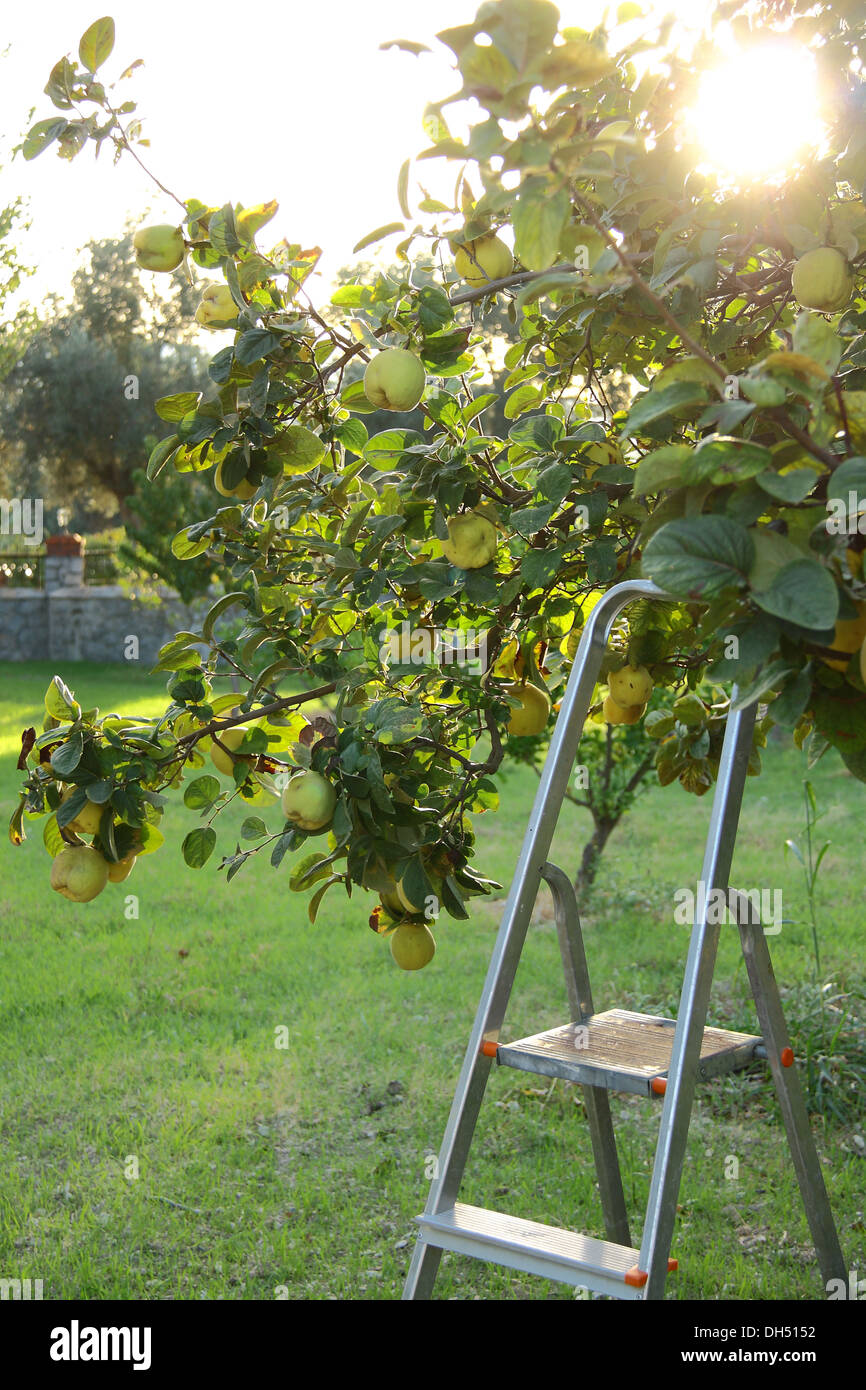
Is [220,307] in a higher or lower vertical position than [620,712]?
higher

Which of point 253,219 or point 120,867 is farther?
point 120,867

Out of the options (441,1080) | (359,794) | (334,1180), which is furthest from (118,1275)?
(359,794)

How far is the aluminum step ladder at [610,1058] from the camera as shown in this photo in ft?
4.68

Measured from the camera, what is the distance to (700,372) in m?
1.17

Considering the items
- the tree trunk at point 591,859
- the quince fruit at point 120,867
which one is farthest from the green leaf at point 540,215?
the tree trunk at point 591,859

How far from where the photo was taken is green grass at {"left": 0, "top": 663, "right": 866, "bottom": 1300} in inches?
105

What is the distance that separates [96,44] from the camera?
1.65 metres

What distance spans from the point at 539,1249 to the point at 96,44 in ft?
5.53

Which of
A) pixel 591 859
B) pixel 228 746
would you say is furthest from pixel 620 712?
pixel 591 859

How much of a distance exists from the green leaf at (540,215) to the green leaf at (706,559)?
303 millimetres

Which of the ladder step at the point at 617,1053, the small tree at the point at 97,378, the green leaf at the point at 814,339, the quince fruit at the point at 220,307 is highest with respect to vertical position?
the small tree at the point at 97,378

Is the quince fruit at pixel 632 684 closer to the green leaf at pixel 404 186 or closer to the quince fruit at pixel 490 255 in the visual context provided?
the quince fruit at pixel 490 255

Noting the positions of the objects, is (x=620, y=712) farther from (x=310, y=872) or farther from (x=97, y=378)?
(x=97, y=378)

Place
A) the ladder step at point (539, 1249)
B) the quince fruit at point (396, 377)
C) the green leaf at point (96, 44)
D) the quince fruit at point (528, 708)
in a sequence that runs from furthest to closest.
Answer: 1. the quince fruit at point (528, 708)
2. the green leaf at point (96, 44)
3. the quince fruit at point (396, 377)
4. the ladder step at point (539, 1249)
